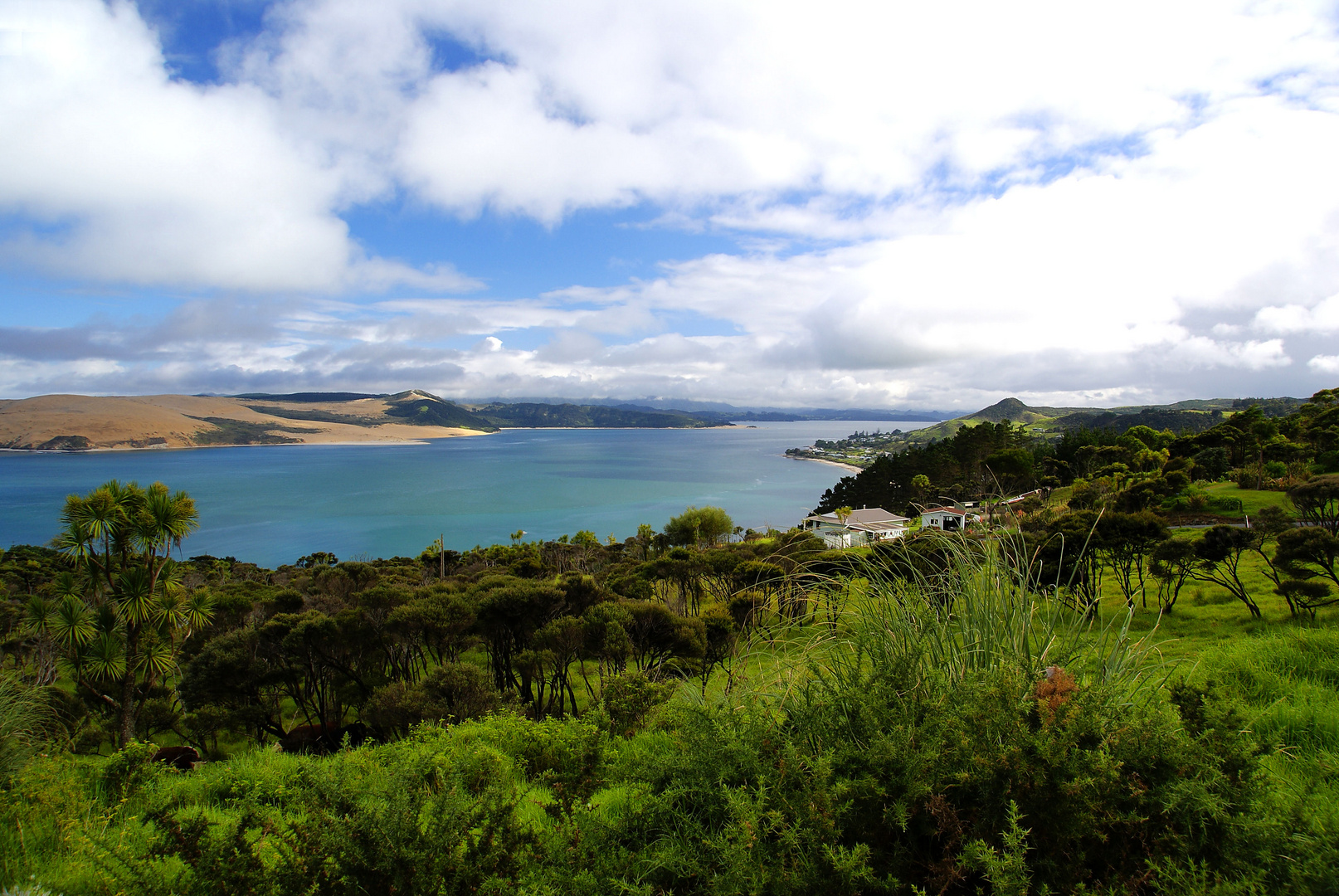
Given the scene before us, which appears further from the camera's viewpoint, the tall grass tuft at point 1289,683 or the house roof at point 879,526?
the house roof at point 879,526

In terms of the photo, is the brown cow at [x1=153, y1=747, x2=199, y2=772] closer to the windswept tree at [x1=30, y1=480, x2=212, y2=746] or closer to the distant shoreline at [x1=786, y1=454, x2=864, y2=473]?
the windswept tree at [x1=30, y1=480, x2=212, y2=746]

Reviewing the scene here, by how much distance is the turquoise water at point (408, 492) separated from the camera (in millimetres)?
58750

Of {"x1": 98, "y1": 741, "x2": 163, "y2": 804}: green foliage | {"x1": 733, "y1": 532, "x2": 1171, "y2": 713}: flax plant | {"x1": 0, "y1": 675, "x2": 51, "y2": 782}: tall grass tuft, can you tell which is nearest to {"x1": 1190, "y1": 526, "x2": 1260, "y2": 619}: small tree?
{"x1": 733, "y1": 532, "x2": 1171, "y2": 713}: flax plant

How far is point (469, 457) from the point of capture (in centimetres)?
14438

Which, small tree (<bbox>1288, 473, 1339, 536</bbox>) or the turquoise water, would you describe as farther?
the turquoise water

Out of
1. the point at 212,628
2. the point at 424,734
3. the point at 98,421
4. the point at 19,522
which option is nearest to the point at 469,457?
the point at 19,522

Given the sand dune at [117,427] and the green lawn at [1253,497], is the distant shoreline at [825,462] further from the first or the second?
the sand dune at [117,427]

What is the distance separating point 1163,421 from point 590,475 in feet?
359

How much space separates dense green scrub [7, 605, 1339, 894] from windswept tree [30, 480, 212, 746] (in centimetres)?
945

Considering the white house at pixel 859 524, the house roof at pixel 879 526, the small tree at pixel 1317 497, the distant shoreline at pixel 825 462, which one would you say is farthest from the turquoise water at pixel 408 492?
the small tree at pixel 1317 497

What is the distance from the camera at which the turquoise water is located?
5875 cm

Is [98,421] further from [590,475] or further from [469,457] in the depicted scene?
[590,475]

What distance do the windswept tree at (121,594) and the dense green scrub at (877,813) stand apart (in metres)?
9.45

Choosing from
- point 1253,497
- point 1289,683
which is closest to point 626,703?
point 1289,683
